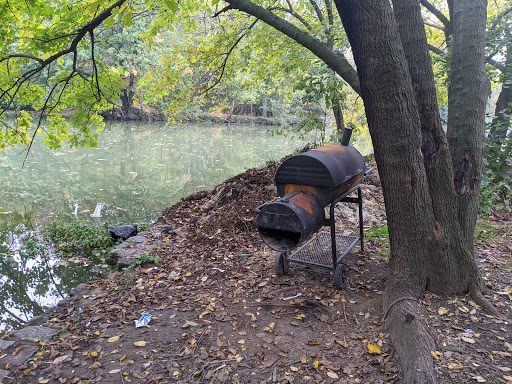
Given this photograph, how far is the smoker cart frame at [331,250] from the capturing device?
13.8 ft

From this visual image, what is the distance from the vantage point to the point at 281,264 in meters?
4.58

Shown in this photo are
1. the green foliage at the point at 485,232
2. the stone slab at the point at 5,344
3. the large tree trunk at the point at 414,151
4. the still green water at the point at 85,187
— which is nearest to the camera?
the large tree trunk at the point at 414,151

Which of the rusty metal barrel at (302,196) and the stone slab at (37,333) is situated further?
the stone slab at (37,333)

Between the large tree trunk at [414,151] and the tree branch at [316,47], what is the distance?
1.21 m

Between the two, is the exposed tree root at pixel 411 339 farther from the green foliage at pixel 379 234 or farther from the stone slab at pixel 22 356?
the stone slab at pixel 22 356

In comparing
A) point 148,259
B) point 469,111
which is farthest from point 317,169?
point 148,259

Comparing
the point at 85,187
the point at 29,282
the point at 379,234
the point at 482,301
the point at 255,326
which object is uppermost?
the point at 482,301

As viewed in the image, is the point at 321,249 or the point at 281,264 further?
the point at 321,249

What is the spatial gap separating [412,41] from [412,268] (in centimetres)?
219

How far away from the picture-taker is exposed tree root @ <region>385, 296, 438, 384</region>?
8.43 feet

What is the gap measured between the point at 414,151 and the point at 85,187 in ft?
36.0

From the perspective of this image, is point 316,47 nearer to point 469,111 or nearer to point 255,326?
point 469,111

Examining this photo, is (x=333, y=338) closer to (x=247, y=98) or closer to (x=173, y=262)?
(x=173, y=262)

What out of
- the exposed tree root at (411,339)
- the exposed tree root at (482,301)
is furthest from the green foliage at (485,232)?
the exposed tree root at (411,339)
